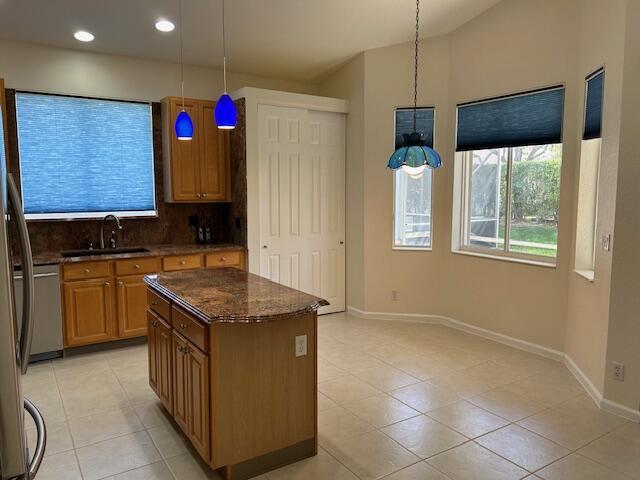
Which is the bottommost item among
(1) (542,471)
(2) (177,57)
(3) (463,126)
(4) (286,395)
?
(1) (542,471)

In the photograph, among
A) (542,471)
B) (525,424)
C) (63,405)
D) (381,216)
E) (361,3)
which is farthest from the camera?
(381,216)

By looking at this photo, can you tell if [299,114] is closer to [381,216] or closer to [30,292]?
[381,216]

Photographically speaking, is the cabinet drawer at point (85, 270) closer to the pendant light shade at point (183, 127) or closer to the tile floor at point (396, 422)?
the tile floor at point (396, 422)

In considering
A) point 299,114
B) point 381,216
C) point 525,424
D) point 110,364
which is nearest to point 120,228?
point 110,364

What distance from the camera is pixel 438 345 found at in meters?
4.60

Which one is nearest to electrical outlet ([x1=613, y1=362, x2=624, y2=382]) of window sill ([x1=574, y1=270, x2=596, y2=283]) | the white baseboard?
the white baseboard

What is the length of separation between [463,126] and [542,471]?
11.0 feet

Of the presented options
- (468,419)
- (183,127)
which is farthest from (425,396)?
(183,127)

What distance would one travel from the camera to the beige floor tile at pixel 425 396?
334 cm

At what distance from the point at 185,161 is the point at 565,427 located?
4.10 meters

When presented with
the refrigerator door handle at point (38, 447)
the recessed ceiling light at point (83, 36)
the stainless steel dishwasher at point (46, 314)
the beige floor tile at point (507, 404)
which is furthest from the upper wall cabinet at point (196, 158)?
the refrigerator door handle at point (38, 447)

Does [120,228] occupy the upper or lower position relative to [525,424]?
upper

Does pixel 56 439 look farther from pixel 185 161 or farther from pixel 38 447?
pixel 185 161

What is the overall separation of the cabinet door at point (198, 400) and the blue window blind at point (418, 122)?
11.5ft
